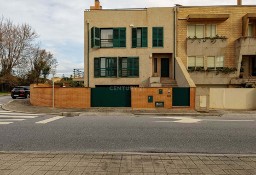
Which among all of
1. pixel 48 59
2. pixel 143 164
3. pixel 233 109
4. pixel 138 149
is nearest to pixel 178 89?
pixel 233 109

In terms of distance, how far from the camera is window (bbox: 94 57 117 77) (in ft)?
80.2

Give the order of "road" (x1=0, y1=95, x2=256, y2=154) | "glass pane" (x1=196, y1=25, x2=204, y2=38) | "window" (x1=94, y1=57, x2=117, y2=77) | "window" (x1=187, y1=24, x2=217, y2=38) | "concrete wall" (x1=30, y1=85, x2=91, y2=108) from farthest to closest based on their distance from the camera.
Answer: "window" (x1=94, y1=57, x2=117, y2=77) → "glass pane" (x1=196, y1=25, x2=204, y2=38) → "window" (x1=187, y1=24, x2=217, y2=38) → "concrete wall" (x1=30, y1=85, x2=91, y2=108) → "road" (x1=0, y1=95, x2=256, y2=154)

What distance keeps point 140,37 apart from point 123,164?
2018 cm

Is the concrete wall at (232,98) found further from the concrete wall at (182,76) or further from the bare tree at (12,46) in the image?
the bare tree at (12,46)

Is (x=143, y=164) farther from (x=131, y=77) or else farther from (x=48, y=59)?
(x=48, y=59)

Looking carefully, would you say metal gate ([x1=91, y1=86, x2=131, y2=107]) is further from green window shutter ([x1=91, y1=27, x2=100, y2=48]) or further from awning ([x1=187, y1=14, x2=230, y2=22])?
awning ([x1=187, y1=14, x2=230, y2=22])

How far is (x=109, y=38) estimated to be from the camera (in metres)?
24.6

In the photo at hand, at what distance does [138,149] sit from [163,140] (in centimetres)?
145

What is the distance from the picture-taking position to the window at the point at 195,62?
23.8m

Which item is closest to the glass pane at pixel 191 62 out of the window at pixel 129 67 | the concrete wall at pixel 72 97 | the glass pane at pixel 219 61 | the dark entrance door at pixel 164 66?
the glass pane at pixel 219 61

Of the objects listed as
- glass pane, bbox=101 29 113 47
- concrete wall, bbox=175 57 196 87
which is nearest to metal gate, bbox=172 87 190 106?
concrete wall, bbox=175 57 196 87

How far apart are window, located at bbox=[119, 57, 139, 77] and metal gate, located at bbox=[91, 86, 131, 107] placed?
20.1 ft

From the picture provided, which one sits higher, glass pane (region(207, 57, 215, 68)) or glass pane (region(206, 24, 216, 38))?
glass pane (region(206, 24, 216, 38))

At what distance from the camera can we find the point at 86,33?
24.6m
